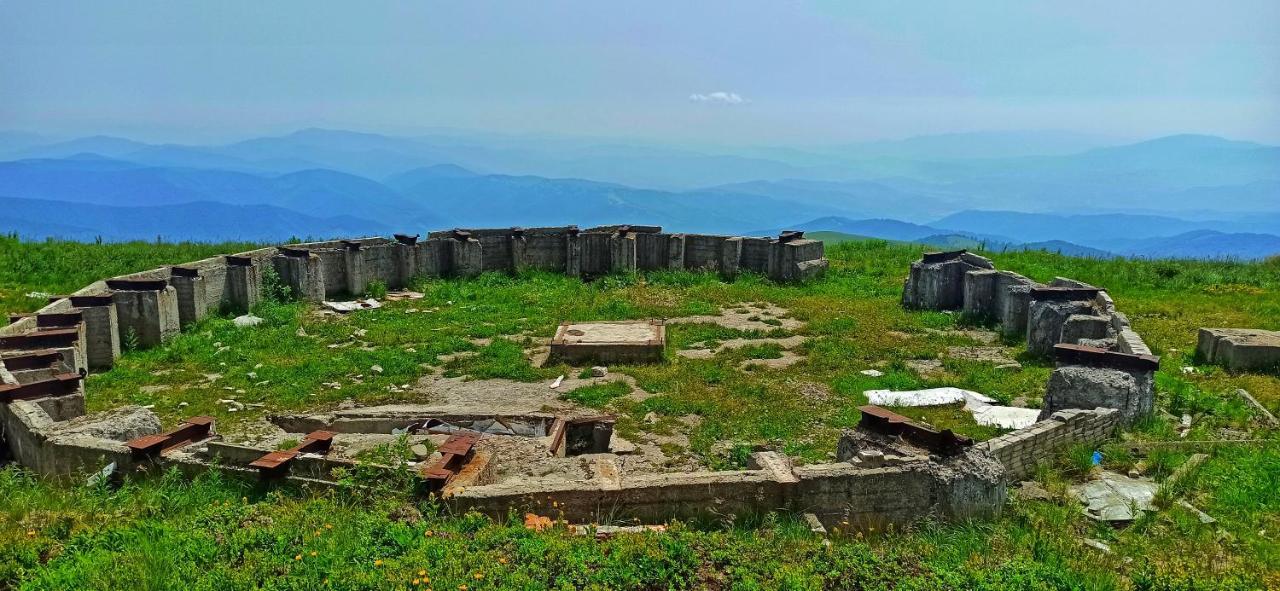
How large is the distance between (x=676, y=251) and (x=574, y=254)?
2.66 m

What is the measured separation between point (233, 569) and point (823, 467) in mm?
4860

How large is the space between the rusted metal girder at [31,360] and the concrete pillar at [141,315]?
3282 mm

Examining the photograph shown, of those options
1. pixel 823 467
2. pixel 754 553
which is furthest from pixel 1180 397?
pixel 754 553

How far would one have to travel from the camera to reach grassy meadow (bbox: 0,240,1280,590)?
19.7 feet

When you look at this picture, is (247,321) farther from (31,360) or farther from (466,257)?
(466,257)

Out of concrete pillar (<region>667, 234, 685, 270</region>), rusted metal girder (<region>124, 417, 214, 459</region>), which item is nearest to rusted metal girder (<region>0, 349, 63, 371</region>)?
rusted metal girder (<region>124, 417, 214, 459</region>)

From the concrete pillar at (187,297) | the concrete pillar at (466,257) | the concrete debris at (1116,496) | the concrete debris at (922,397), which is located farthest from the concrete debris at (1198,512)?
the concrete pillar at (466,257)

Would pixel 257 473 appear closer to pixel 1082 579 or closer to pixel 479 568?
pixel 479 568

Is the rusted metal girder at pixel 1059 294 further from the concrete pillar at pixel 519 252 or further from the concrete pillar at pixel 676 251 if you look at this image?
the concrete pillar at pixel 519 252

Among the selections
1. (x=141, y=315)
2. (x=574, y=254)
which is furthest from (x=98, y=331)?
(x=574, y=254)

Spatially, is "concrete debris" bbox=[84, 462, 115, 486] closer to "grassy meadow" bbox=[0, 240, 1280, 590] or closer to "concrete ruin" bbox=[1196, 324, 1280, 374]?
"grassy meadow" bbox=[0, 240, 1280, 590]

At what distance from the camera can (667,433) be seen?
1063 centimetres

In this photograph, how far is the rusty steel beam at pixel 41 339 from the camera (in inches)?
465

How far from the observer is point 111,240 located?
24.1m
